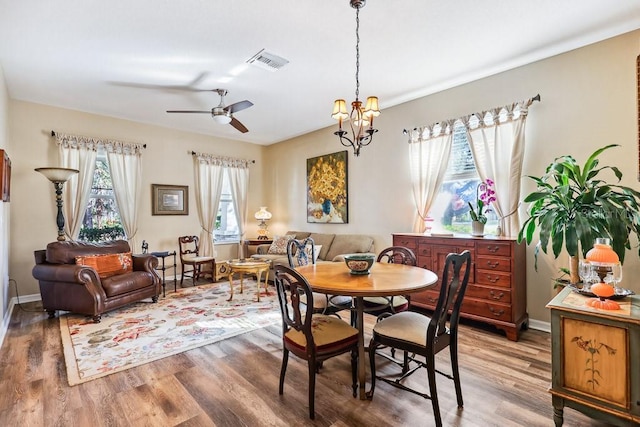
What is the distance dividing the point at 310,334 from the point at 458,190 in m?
3.08

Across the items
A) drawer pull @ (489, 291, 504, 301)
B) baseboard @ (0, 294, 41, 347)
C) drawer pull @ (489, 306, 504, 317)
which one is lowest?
baseboard @ (0, 294, 41, 347)

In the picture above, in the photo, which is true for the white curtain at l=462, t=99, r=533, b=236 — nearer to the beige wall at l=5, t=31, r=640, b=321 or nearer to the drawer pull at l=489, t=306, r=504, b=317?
the beige wall at l=5, t=31, r=640, b=321

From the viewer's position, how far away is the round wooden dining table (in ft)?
6.21

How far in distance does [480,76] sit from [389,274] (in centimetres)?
292

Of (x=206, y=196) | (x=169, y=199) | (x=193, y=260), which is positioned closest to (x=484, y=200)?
(x=193, y=260)

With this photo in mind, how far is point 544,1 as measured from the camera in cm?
244

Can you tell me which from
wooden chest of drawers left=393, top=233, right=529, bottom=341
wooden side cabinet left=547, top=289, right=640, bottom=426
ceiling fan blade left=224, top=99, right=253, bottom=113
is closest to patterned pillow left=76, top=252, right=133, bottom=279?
ceiling fan blade left=224, top=99, right=253, bottom=113

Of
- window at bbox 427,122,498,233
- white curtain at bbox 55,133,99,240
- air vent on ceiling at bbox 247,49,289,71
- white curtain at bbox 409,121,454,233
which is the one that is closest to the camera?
air vent on ceiling at bbox 247,49,289,71

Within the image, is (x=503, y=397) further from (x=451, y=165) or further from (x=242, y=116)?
(x=242, y=116)

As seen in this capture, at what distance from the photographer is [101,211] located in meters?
5.16

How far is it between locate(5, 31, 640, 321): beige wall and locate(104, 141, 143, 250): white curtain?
185 millimetres

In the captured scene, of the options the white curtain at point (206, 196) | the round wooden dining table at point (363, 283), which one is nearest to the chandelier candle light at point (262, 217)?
the white curtain at point (206, 196)

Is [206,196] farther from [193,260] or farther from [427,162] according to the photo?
[427,162]

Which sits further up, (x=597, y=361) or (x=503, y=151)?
(x=503, y=151)
